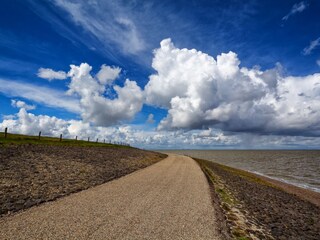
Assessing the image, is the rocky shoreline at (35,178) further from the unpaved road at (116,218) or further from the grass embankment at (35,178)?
the unpaved road at (116,218)

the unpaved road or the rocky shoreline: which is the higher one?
the rocky shoreline

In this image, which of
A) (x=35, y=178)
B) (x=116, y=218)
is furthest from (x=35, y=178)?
(x=116, y=218)

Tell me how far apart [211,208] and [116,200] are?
17.8 feet

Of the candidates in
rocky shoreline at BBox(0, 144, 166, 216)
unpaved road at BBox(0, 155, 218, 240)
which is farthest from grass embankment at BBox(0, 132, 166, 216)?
unpaved road at BBox(0, 155, 218, 240)

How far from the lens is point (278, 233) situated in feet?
40.7

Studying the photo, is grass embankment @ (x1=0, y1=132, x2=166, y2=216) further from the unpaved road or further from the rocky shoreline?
the unpaved road

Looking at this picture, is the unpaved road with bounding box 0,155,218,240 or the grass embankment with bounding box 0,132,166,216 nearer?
the unpaved road with bounding box 0,155,218,240

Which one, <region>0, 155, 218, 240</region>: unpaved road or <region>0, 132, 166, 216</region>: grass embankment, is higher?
<region>0, 132, 166, 216</region>: grass embankment

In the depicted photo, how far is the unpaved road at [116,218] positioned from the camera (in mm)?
9531

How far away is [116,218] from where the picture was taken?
449 inches

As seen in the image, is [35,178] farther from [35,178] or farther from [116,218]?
[116,218]

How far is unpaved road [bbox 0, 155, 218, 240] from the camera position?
9531 millimetres

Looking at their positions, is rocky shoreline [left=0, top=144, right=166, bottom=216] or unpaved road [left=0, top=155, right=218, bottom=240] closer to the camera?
unpaved road [left=0, top=155, right=218, bottom=240]

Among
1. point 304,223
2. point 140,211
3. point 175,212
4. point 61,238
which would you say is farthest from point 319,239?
point 61,238
